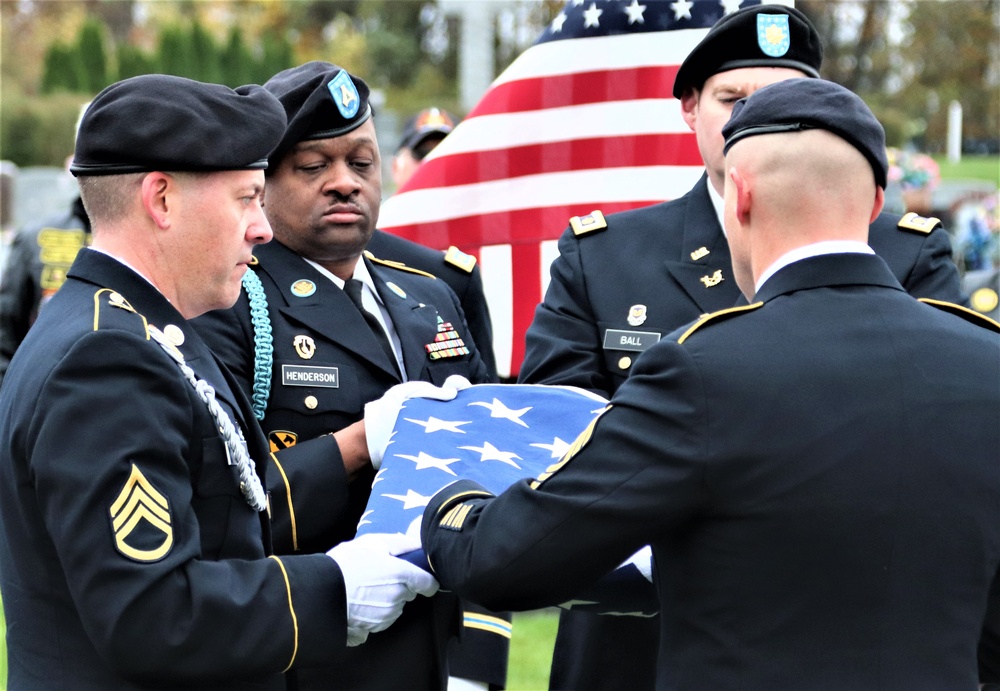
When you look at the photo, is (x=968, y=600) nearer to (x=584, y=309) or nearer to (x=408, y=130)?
(x=584, y=309)

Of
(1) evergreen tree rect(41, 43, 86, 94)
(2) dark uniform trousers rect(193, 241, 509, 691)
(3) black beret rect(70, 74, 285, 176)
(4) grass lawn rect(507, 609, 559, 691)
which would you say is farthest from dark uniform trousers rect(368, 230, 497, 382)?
(1) evergreen tree rect(41, 43, 86, 94)

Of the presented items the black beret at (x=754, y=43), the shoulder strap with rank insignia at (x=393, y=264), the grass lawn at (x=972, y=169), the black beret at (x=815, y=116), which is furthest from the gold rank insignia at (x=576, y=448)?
the grass lawn at (x=972, y=169)

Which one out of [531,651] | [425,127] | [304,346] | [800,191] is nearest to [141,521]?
[304,346]

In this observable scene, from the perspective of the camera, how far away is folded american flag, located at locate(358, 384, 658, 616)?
2.66m

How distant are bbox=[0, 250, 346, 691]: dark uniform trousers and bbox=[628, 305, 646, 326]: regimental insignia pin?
128 centimetres

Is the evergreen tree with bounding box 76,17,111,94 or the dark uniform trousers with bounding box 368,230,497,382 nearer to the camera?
the dark uniform trousers with bounding box 368,230,497,382

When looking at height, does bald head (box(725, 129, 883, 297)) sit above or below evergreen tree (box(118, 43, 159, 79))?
below

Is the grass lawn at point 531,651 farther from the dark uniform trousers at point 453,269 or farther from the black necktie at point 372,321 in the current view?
the black necktie at point 372,321

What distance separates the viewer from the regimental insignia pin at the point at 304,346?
312 centimetres

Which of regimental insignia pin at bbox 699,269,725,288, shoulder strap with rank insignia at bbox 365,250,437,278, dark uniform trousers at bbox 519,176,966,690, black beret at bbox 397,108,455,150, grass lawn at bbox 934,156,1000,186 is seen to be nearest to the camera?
dark uniform trousers at bbox 519,176,966,690

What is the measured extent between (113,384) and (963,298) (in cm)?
211

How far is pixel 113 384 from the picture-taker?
82.9 inches

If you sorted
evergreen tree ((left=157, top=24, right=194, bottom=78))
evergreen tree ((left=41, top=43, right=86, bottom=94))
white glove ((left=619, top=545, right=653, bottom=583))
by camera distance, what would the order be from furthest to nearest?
evergreen tree ((left=157, top=24, right=194, bottom=78)), evergreen tree ((left=41, top=43, right=86, bottom=94)), white glove ((left=619, top=545, right=653, bottom=583))

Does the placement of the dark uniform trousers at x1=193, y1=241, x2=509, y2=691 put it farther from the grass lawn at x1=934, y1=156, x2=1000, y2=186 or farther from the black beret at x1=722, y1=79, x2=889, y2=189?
the grass lawn at x1=934, y1=156, x2=1000, y2=186
